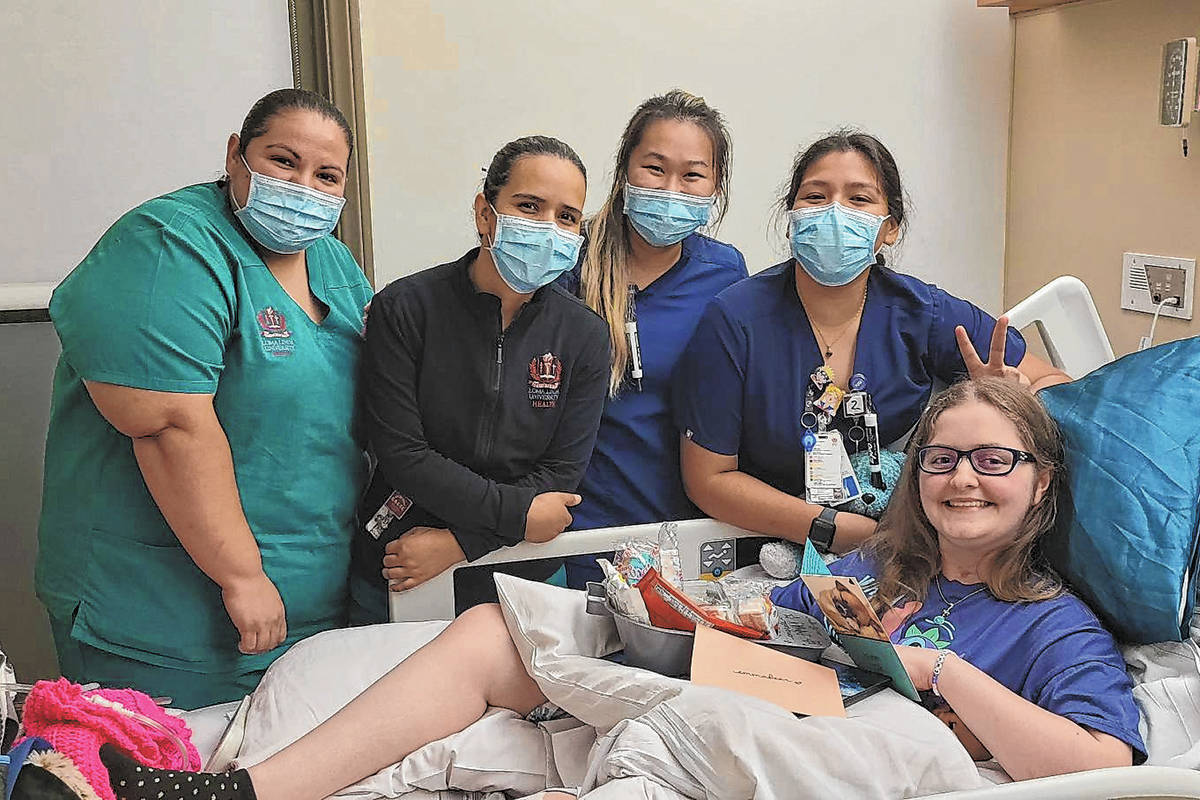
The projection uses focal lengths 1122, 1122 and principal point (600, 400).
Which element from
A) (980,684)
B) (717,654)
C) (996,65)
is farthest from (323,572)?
(996,65)

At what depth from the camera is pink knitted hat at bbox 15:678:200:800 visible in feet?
4.17

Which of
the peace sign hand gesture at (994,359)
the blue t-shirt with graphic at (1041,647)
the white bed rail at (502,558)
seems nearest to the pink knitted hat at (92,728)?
the white bed rail at (502,558)

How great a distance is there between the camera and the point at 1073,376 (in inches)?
87.7

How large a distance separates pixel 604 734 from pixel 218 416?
0.78 meters

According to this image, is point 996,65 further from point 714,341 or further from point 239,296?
point 239,296

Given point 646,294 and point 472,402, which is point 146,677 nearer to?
point 472,402

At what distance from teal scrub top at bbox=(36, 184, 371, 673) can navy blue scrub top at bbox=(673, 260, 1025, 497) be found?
24.7 inches

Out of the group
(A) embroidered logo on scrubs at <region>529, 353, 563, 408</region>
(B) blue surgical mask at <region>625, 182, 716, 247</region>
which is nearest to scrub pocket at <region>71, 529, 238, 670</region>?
(A) embroidered logo on scrubs at <region>529, 353, 563, 408</region>

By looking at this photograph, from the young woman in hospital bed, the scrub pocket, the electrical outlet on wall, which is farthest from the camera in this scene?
the electrical outlet on wall

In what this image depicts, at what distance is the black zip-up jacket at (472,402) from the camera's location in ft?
6.08

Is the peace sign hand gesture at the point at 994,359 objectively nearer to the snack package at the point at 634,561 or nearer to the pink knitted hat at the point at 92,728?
the snack package at the point at 634,561

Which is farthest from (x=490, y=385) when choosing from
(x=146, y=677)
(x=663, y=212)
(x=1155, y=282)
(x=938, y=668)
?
(x=1155, y=282)

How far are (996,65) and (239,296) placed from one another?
2353 mm

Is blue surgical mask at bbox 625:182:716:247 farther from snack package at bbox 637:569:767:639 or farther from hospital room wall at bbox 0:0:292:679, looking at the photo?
hospital room wall at bbox 0:0:292:679
